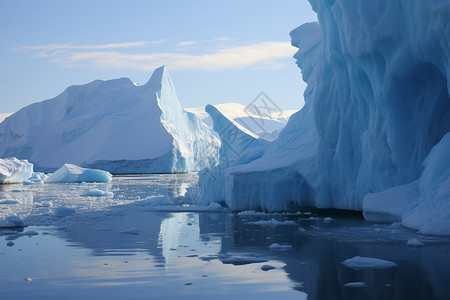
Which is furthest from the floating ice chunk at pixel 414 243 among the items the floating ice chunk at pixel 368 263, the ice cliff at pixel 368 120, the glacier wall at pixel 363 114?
the glacier wall at pixel 363 114

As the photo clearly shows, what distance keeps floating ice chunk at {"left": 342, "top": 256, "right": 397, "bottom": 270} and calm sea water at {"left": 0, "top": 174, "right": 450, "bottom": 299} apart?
0.31ft

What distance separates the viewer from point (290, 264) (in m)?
6.42

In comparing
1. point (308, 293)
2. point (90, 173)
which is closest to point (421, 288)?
point (308, 293)

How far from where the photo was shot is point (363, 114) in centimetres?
1232

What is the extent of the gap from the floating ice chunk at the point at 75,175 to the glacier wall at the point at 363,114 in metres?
22.7

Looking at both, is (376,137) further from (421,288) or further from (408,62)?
(421,288)

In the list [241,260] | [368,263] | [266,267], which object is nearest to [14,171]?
[241,260]

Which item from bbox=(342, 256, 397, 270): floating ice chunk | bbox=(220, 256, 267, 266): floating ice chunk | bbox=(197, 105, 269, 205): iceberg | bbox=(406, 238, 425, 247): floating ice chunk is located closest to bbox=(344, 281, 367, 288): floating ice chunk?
bbox=(342, 256, 397, 270): floating ice chunk

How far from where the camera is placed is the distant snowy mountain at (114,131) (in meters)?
51.6

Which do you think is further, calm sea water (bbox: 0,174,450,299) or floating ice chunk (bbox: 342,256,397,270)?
floating ice chunk (bbox: 342,256,397,270)

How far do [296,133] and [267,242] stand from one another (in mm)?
7520

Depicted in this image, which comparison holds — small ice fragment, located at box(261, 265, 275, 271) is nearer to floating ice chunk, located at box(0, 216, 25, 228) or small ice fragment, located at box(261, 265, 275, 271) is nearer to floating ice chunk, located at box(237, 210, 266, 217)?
floating ice chunk, located at box(0, 216, 25, 228)

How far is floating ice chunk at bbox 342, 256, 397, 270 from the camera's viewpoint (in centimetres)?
605

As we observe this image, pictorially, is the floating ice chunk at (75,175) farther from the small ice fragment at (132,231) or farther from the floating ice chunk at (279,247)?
the floating ice chunk at (279,247)
